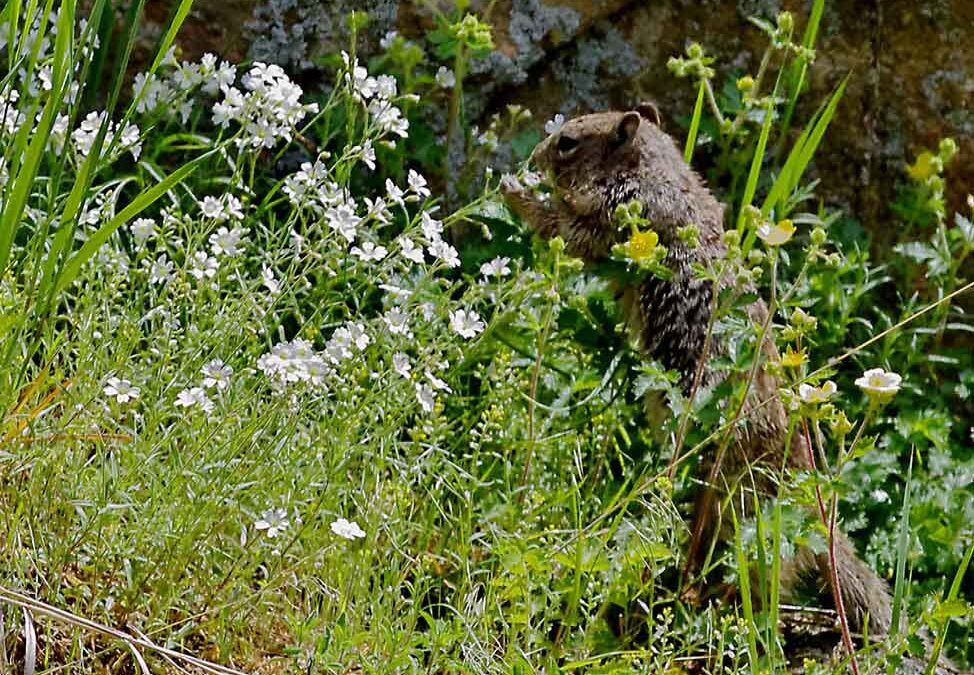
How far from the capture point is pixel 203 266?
122 inches

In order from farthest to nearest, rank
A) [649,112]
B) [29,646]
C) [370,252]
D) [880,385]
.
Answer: [649,112] → [370,252] → [880,385] → [29,646]

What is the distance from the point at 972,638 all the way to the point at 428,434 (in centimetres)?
142

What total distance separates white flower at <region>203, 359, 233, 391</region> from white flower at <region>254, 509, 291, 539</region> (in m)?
0.26

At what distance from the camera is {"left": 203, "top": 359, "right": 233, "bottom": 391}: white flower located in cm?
276

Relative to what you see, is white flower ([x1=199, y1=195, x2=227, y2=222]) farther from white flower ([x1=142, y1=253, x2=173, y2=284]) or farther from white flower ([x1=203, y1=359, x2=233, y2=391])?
white flower ([x1=203, y1=359, x2=233, y2=391])

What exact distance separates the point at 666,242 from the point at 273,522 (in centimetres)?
159

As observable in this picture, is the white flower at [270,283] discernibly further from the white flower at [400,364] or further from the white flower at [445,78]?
the white flower at [445,78]

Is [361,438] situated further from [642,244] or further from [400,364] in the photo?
[642,244]

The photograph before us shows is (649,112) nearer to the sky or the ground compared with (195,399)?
nearer to the sky

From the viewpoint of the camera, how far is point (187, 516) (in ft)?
8.84

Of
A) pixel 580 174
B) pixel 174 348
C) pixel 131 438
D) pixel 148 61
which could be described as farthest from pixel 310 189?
pixel 148 61

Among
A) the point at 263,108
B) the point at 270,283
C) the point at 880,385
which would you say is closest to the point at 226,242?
the point at 270,283

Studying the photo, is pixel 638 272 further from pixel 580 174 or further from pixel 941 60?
pixel 941 60

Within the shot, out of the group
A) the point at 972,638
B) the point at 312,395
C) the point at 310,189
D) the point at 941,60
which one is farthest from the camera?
the point at 941,60
